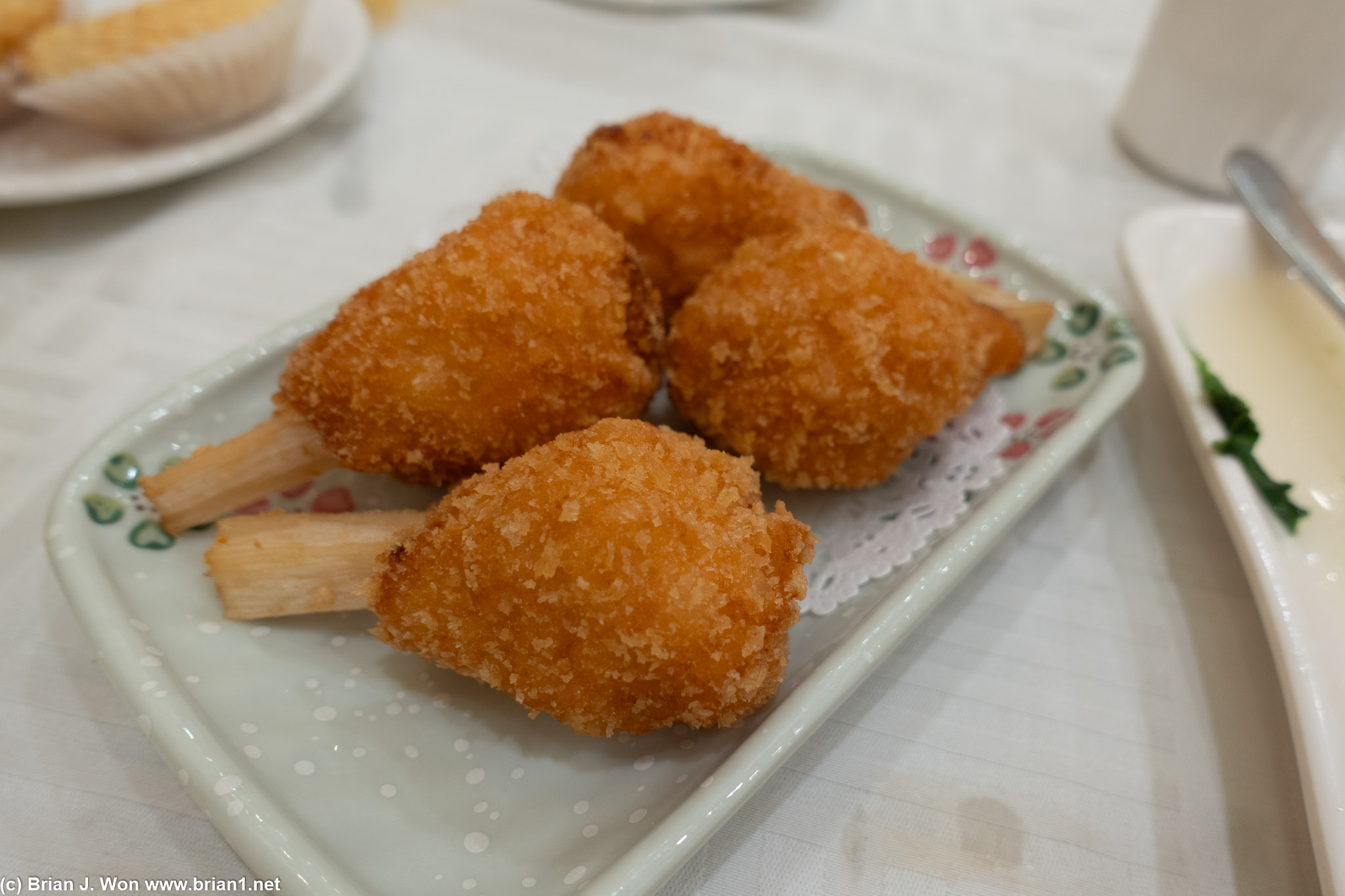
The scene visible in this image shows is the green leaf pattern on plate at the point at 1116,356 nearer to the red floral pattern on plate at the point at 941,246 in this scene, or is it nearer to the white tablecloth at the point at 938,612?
the white tablecloth at the point at 938,612

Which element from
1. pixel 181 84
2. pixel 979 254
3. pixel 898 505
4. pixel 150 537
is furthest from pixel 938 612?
pixel 181 84

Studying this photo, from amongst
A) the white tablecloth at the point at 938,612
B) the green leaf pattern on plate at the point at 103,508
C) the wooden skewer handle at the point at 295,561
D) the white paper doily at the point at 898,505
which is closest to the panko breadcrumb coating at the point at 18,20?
the white tablecloth at the point at 938,612

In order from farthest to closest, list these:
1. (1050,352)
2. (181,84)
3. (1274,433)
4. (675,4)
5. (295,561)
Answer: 1. (675,4)
2. (181,84)
3. (1050,352)
4. (1274,433)
5. (295,561)

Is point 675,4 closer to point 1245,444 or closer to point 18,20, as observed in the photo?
point 18,20

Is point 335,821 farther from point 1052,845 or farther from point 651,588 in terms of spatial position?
point 1052,845

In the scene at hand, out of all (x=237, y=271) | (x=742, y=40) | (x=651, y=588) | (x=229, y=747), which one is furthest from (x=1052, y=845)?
(x=742, y=40)

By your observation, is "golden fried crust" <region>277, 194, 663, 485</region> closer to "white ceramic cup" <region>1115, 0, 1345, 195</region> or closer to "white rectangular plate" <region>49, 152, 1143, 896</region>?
"white rectangular plate" <region>49, 152, 1143, 896</region>
